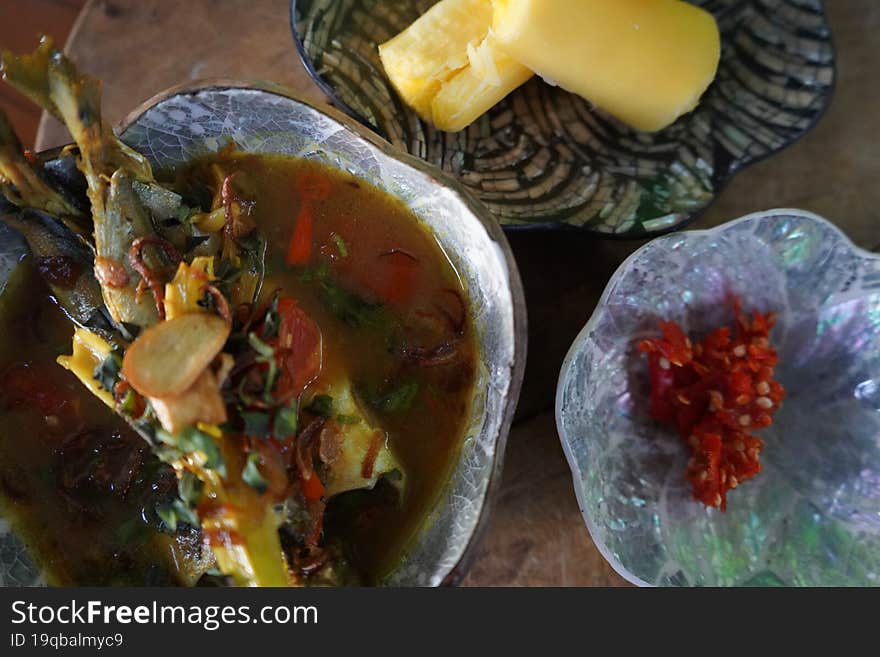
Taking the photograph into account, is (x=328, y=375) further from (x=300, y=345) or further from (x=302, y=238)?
(x=302, y=238)

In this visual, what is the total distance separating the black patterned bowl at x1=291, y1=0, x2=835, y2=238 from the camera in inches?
63.1

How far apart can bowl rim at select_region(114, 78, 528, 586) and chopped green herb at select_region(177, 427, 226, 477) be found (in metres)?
0.41

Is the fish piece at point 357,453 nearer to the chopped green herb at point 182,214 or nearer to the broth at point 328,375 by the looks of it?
the broth at point 328,375

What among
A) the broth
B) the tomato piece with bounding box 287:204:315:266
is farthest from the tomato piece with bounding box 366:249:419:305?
the tomato piece with bounding box 287:204:315:266

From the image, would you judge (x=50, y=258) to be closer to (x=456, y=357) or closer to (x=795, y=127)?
(x=456, y=357)

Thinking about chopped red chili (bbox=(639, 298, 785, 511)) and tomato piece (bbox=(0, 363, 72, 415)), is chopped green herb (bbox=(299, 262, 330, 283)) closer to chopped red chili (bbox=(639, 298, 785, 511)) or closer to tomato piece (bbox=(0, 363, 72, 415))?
tomato piece (bbox=(0, 363, 72, 415))

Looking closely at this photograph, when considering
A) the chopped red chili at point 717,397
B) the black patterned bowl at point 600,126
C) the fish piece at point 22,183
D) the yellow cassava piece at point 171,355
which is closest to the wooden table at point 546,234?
the black patterned bowl at point 600,126

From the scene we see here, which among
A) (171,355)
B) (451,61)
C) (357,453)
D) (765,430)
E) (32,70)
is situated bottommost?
(765,430)

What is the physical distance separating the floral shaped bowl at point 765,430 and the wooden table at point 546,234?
0.15 m

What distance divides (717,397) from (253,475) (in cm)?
95

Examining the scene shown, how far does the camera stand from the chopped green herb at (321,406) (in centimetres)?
130

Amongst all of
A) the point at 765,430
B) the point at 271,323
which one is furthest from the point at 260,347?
the point at 765,430

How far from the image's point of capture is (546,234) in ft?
5.49

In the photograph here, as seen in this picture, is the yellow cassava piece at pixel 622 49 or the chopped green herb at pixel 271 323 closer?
the chopped green herb at pixel 271 323
